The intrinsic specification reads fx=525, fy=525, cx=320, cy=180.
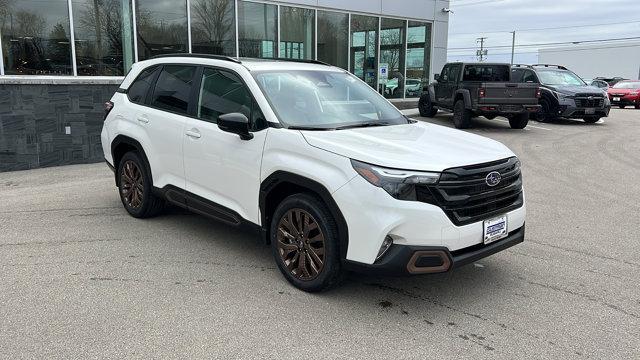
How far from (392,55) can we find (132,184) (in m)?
14.4

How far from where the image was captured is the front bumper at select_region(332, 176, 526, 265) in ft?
11.3

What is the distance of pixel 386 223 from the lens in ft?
11.3

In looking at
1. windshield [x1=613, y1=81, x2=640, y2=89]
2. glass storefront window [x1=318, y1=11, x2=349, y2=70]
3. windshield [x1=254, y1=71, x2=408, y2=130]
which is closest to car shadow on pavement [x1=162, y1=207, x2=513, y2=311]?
windshield [x1=254, y1=71, x2=408, y2=130]

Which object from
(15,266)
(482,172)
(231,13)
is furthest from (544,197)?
(231,13)

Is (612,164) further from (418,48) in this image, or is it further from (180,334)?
(418,48)

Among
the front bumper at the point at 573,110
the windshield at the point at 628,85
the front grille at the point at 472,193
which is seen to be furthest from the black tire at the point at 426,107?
the front grille at the point at 472,193

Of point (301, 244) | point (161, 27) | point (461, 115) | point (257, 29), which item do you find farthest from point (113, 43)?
point (301, 244)

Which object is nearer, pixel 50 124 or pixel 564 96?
pixel 50 124

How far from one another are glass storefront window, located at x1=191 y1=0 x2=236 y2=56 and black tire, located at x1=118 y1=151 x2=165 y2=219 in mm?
7993

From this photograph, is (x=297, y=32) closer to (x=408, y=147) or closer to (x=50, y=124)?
(x=50, y=124)

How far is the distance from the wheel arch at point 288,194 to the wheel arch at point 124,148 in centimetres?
190

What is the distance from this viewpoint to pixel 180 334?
3.45 meters

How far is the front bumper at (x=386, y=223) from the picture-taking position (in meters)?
3.46

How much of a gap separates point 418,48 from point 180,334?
1765 cm
